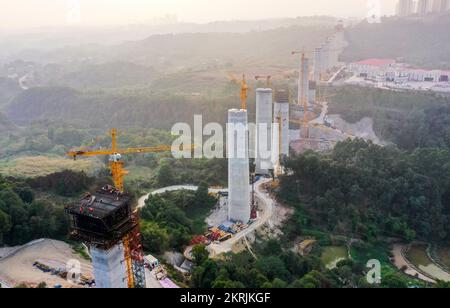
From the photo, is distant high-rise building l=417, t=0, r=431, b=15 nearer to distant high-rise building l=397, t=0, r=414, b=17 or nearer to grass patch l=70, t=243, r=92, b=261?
distant high-rise building l=397, t=0, r=414, b=17

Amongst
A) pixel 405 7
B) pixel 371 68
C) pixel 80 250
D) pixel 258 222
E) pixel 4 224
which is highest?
pixel 405 7

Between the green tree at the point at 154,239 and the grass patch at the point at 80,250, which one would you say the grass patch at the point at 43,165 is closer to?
the grass patch at the point at 80,250

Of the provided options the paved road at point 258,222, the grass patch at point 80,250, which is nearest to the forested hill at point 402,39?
the paved road at point 258,222

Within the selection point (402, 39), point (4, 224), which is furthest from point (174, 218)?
point (402, 39)

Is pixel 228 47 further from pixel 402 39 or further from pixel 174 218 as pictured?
pixel 174 218

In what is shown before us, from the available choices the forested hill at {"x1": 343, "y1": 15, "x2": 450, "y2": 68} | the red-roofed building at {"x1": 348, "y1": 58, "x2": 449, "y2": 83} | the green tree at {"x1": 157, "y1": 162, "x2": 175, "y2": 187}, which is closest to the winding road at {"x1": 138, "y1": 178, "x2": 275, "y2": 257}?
the green tree at {"x1": 157, "y1": 162, "x2": 175, "y2": 187}
